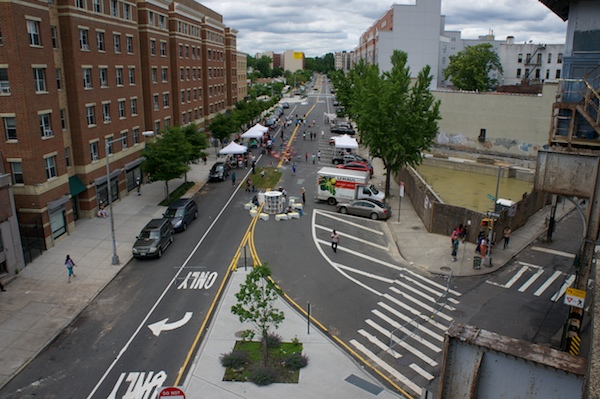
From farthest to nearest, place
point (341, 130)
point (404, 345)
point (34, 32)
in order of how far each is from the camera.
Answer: point (341, 130)
point (34, 32)
point (404, 345)

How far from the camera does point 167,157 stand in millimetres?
39219

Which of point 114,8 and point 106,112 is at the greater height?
point 114,8

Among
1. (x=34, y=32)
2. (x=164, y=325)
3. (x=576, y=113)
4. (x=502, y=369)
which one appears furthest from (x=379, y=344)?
(x=34, y=32)

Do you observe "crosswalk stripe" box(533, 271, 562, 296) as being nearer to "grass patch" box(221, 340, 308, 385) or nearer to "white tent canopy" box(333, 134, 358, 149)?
"grass patch" box(221, 340, 308, 385)

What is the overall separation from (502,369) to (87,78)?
3601 centimetres

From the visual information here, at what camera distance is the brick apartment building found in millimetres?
27906

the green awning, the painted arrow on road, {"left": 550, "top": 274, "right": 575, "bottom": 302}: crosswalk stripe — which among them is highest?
the green awning

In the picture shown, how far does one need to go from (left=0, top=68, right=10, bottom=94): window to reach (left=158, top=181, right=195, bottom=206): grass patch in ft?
48.0

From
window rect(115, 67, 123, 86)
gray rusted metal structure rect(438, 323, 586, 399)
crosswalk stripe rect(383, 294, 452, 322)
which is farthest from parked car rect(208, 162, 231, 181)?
gray rusted metal structure rect(438, 323, 586, 399)

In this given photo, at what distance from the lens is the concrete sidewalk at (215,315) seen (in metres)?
16.1

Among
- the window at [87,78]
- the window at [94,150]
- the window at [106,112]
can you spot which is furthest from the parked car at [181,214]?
the window at [87,78]

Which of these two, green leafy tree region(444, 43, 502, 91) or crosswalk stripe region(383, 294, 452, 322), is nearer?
crosswalk stripe region(383, 294, 452, 322)

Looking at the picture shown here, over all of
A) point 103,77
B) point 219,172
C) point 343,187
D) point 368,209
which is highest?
point 103,77

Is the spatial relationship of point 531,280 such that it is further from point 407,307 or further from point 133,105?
Result: point 133,105
